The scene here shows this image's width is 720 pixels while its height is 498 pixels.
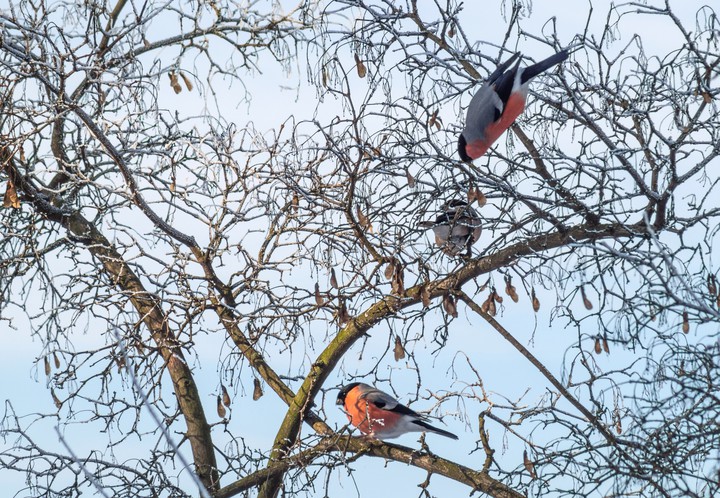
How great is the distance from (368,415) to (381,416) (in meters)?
0.15

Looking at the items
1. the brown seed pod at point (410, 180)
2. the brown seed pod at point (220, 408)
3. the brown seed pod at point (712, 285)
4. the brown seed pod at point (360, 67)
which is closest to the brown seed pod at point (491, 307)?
the brown seed pod at point (410, 180)

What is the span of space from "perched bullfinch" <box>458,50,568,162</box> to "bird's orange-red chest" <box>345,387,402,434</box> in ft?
4.67

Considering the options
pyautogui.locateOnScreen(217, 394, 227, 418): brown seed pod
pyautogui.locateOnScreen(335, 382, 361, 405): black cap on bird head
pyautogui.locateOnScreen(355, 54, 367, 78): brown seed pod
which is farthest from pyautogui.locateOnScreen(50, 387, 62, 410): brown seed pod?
pyautogui.locateOnScreen(355, 54, 367, 78): brown seed pod

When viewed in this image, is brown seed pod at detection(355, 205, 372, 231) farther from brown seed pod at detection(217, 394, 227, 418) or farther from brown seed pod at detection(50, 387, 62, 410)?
brown seed pod at detection(50, 387, 62, 410)

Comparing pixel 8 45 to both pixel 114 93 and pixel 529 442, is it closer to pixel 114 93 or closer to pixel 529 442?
pixel 114 93

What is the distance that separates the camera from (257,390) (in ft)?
14.6

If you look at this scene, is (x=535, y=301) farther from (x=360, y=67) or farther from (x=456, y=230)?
(x=360, y=67)

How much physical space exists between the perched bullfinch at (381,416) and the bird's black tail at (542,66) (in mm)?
1821

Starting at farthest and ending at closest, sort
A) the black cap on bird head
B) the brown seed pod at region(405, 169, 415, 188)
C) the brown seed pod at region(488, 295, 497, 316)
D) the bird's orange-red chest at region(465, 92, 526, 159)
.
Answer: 1. the black cap on bird head
2. the bird's orange-red chest at region(465, 92, 526, 159)
3. the brown seed pod at region(488, 295, 497, 316)
4. the brown seed pod at region(405, 169, 415, 188)

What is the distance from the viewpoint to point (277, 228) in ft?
15.6

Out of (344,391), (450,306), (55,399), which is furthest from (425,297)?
(55,399)

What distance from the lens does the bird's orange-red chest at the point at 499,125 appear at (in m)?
4.23

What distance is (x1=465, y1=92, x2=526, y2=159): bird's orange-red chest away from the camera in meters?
4.23

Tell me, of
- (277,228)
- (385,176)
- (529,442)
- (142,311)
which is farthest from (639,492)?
(142,311)
